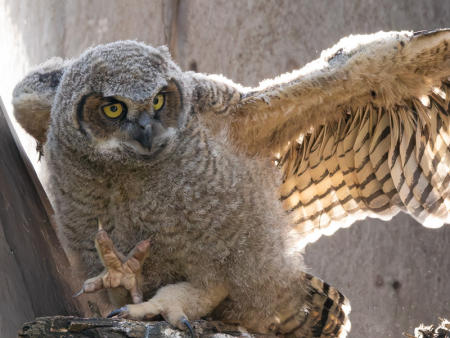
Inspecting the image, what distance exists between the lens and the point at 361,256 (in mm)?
4012

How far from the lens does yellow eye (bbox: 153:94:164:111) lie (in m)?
2.54

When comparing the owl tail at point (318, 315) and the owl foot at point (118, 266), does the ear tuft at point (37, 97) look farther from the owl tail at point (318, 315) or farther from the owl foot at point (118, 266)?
the owl tail at point (318, 315)

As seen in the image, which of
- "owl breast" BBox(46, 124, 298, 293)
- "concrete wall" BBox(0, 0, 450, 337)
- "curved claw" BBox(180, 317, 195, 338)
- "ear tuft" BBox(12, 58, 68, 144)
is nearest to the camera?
"curved claw" BBox(180, 317, 195, 338)

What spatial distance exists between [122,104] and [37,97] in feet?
2.25

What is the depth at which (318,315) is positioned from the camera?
302cm

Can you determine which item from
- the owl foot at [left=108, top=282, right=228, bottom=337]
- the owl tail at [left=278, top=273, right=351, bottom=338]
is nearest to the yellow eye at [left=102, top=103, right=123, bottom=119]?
the owl foot at [left=108, top=282, right=228, bottom=337]

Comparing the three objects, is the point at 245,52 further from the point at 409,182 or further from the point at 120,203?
the point at 120,203

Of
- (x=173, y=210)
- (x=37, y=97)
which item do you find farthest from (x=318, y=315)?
(x=37, y=97)

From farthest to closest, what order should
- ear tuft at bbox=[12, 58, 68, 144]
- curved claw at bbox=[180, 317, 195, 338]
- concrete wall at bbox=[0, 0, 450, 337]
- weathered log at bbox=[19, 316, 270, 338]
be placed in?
concrete wall at bbox=[0, 0, 450, 337]
ear tuft at bbox=[12, 58, 68, 144]
curved claw at bbox=[180, 317, 195, 338]
weathered log at bbox=[19, 316, 270, 338]

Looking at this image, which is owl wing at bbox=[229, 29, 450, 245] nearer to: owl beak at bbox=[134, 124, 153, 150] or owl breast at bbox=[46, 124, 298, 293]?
owl breast at bbox=[46, 124, 298, 293]

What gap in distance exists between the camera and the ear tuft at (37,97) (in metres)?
2.99

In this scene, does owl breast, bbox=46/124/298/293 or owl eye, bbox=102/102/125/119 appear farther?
owl breast, bbox=46/124/298/293

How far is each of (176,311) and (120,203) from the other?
1.62 ft

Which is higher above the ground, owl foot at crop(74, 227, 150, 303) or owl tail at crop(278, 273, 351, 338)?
owl foot at crop(74, 227, 150, 303)
